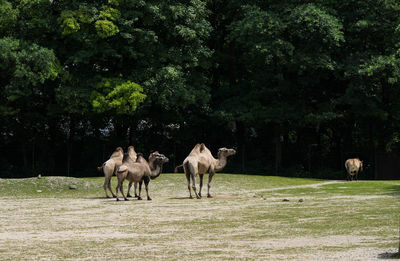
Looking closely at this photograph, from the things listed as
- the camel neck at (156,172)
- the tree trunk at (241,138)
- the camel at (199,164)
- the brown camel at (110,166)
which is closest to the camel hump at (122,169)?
the camel neck at (156,172)

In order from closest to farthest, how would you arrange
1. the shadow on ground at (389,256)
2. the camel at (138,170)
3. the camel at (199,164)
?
the shadow on ground at (389,256)
the camel at (138,170)
the camel at (199,164)

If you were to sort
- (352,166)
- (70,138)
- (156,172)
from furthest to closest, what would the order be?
Answer: (70,138), (352,166), (156,172)

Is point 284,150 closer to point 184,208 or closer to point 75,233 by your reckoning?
point 184,208

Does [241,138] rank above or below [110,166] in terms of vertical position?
above

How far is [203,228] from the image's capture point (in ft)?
49.6

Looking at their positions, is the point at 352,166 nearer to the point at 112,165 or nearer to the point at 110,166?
the point at 112,165

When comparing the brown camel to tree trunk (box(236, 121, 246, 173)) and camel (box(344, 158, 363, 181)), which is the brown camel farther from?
tree trunk (box(236, 121, 246, 173))

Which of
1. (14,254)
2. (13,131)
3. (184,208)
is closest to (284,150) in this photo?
(13,131)

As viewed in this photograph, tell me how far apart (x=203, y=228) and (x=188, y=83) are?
30.7 metres

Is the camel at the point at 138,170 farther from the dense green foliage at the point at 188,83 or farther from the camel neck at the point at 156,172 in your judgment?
the dense green foliage at the point at 188,83

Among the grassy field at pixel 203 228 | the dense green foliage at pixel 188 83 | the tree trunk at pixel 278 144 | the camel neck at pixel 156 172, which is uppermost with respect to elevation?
the dense green foliage at pixel 188 83

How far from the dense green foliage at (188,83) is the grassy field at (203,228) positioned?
14348mm

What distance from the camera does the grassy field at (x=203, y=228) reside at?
11227mm

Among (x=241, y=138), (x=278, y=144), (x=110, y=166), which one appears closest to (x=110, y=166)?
(x=110, y=166)
